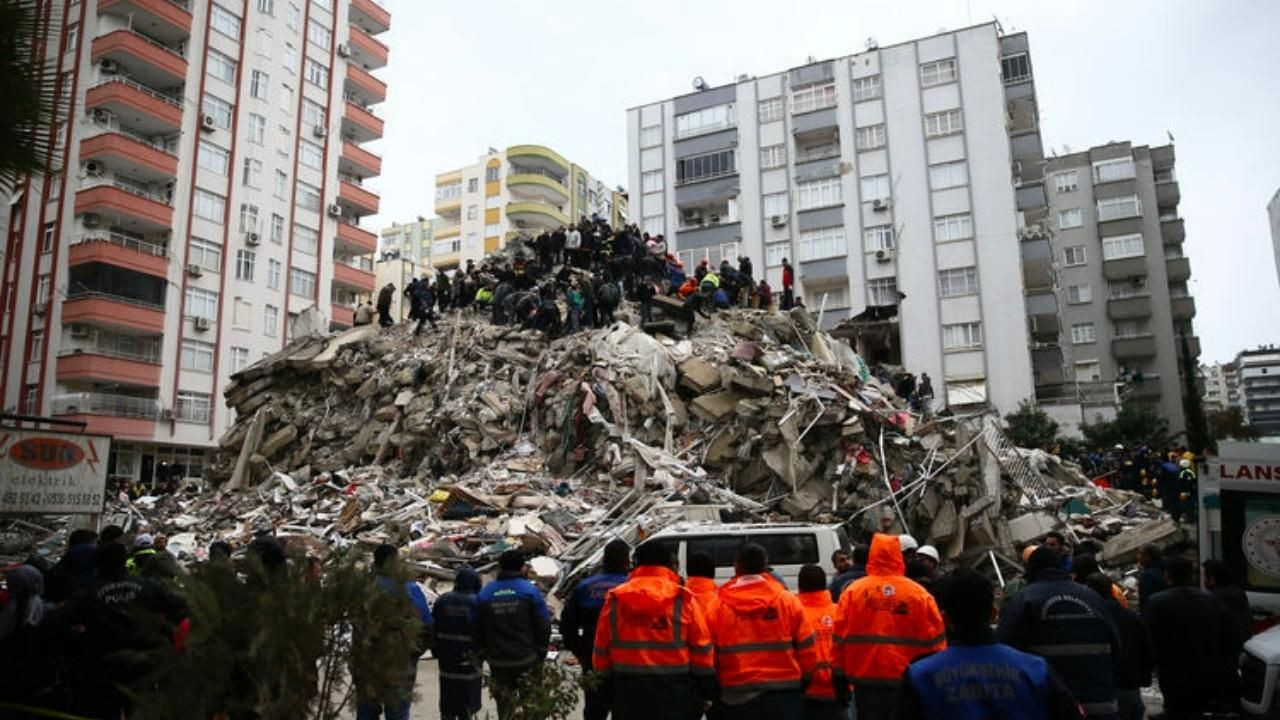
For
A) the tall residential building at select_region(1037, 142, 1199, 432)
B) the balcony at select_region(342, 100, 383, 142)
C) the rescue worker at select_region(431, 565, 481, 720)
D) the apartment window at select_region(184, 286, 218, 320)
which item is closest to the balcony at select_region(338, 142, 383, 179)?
the balcony at select_region(342, 100, 383, 142)

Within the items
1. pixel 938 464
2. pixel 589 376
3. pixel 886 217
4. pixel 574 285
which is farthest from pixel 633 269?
pixel 886 217

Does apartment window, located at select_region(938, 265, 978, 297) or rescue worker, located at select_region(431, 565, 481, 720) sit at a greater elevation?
apartment window, located at select_region(938, 265, 978, 297)

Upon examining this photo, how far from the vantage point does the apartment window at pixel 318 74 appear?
43.3 m

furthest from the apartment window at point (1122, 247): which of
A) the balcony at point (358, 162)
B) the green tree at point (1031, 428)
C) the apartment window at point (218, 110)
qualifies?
the apartment window at point (218, 110)

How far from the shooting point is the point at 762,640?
15.0 ft

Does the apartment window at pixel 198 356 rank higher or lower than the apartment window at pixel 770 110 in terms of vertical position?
lower

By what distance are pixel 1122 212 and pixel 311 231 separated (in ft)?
156

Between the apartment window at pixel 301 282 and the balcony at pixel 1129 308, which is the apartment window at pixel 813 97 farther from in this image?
the apartment window at pixel 301 282

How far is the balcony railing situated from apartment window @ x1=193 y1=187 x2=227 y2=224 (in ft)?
29.0

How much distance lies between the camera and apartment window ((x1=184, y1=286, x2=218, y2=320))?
36.2 metres

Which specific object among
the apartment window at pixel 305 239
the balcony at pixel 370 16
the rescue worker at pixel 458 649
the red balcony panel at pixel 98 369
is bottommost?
the rescue worker at pixel 458 649

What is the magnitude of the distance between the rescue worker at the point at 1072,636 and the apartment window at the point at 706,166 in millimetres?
41031

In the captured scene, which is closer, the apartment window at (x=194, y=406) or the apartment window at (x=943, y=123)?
the apartment window at (x=194, y=406)

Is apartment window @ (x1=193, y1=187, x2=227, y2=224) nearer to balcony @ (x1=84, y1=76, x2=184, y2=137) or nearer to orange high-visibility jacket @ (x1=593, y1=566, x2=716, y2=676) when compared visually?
balcony @ (x1=84, y1=76, x2=184, y2=137)
